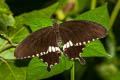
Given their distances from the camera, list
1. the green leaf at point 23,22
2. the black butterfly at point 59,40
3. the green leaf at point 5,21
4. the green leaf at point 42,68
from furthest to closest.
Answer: the green leaf at point 23,22, the green leaf at point 5,21, the black butterfly at point 59,40, the green leaf at point 42,68

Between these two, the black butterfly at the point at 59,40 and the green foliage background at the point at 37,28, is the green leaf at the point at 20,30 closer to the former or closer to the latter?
the green foliage background at the point at 37,28

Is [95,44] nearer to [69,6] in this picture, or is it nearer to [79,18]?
[79,18]

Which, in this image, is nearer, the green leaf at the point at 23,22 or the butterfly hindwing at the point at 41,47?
the butterfly hindwing at the point at 41,47

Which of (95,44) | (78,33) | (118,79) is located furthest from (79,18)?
(118,79)

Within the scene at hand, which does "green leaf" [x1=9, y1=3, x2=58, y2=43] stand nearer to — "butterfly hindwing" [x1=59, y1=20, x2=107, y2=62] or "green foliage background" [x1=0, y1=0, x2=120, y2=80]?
"green foliage background" [x1=0, y1=0, x2=120, y2=80]

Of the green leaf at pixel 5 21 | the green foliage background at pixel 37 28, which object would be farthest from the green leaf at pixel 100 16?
the green leaf at pixel 5 21

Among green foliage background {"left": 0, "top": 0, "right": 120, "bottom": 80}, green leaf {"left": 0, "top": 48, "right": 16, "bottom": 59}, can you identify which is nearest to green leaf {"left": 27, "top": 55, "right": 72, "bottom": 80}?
green foliage background {"left": 0, "top": 0, "right": 120, "bottom": 80}

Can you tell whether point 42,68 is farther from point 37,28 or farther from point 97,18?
point 97,18
